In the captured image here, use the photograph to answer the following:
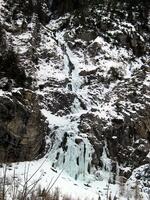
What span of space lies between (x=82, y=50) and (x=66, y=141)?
40.3 feet

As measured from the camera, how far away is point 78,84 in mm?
39125

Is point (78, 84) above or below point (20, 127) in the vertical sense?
above

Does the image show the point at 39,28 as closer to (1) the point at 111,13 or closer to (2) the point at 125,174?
(1) the point at 111,13

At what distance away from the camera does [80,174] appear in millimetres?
31219

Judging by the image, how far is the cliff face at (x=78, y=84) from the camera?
107 ft

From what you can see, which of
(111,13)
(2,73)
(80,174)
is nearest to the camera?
(80,174)

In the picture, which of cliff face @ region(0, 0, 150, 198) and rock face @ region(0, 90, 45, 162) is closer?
rock face @ region(0, 90, 45, 162)

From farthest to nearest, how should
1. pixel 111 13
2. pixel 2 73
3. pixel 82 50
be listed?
pixel 111 13 < pixel 82 50 < pixel 2 73

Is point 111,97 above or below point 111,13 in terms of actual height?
below

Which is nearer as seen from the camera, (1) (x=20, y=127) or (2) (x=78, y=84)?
(1) (x=20, y=127)

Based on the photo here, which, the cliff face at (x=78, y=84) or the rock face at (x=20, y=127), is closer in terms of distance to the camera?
the rock face at (x=20, y=127)

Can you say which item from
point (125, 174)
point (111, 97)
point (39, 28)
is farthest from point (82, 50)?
point (125, 174)

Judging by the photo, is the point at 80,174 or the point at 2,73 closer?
the point at 80,174

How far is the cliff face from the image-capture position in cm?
3262
